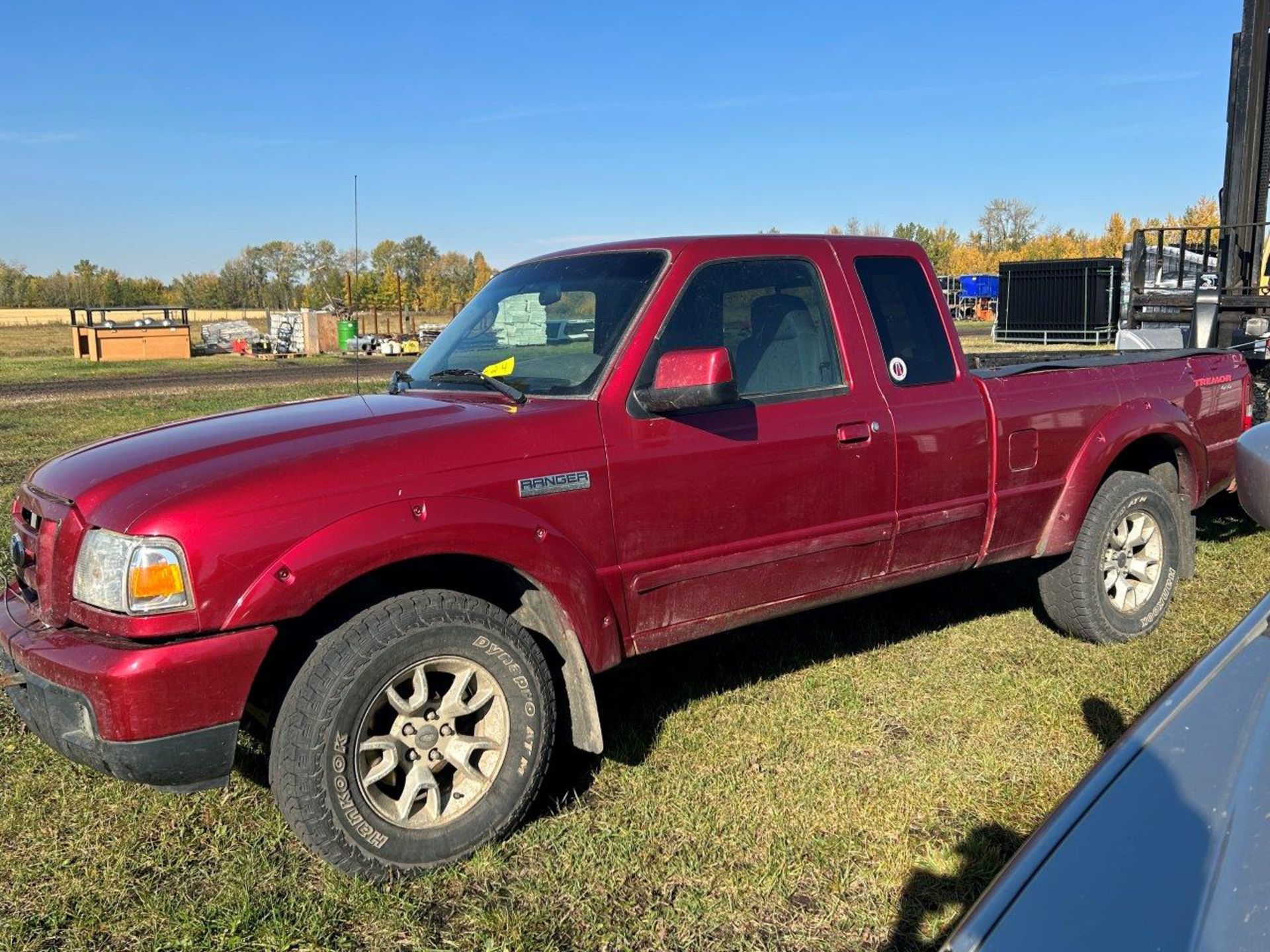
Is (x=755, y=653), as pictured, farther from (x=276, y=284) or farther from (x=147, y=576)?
(x=276, y=284)

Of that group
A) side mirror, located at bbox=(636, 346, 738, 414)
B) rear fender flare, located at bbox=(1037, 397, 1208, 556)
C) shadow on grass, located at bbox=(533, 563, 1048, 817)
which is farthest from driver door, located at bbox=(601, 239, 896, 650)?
rear fender flare, located at bbox=(1037, 397, 1208, 556)

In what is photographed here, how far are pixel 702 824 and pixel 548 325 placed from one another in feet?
6.35

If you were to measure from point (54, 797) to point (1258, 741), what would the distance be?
377cm

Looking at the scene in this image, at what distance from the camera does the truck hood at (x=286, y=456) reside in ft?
9.61

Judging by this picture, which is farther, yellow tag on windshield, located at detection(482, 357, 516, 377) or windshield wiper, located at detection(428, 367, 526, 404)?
yellow tag on windshield, located at detection(482, 357, 516, 377)

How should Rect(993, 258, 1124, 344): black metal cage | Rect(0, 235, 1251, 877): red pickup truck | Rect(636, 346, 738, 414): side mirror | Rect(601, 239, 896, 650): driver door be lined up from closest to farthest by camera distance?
1. Rect(0, 235, 1251, 877): red pickup truck
2. Rect(636, 346, 738, 414): side mirror
3. Rect(601, 239, 896, 650): driver door
4. Rect(993, 258, 1124, 344): black metal cage

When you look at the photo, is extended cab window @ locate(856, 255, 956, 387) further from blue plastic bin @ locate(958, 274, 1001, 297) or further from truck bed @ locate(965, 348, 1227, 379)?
blue plastic bin @ locate(958, 274, 1001, 297)

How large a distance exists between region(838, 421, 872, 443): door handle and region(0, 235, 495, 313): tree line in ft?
163

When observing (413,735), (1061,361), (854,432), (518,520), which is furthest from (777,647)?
(413,735)

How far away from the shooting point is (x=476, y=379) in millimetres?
3938

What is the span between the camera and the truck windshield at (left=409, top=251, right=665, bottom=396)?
3.78 metres

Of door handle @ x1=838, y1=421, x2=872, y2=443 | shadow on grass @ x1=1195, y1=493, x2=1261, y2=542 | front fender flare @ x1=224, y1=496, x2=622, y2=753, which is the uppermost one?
door handle @ x1=838, y1=421, x2=872, y2=443

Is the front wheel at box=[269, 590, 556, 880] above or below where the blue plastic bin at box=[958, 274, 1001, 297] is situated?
below

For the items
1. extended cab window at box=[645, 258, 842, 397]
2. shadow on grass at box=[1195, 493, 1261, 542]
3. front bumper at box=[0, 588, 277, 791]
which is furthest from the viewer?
shadow on grass at box=[1195, 493, 1261, 542]
